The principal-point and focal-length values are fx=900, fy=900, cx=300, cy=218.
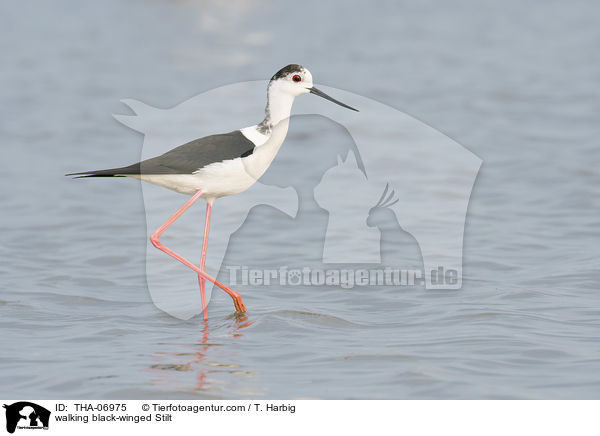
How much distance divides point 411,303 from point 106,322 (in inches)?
98.5

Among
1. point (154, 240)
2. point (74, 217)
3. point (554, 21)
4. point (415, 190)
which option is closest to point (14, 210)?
point (74, 217)

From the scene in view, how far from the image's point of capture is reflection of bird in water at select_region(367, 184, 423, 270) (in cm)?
889

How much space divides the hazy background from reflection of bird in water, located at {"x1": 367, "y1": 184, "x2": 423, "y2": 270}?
0.60m

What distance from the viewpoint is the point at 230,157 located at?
692cm

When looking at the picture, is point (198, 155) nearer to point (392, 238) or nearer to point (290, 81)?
point (290, 81)

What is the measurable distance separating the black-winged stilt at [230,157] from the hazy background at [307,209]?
3.67 ft

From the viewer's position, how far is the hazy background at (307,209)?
5.94 m

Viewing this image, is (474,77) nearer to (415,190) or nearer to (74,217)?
(415,190)
